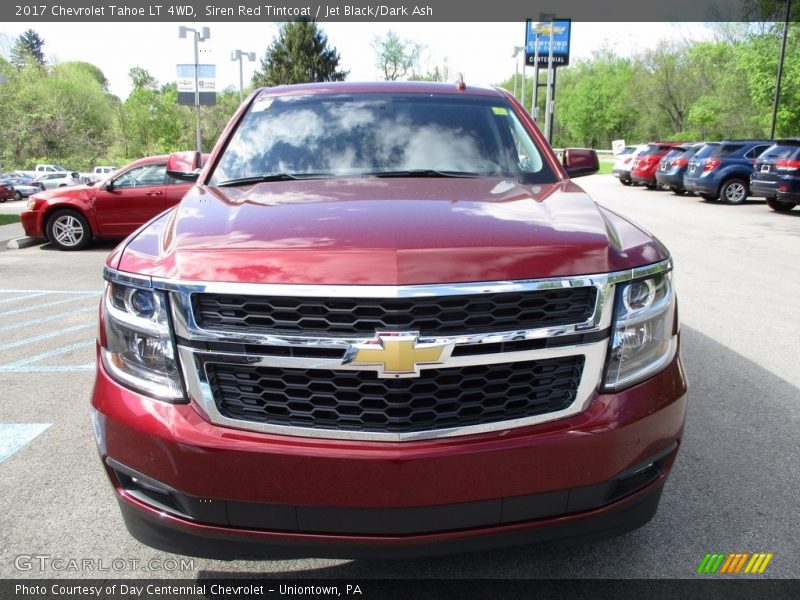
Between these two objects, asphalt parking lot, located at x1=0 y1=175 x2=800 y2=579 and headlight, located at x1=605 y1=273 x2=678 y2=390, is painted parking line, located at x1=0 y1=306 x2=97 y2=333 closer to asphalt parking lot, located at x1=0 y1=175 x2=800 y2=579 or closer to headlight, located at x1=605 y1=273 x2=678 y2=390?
asphalt parking lot, located at x1=0 y1=175 x2=800 y2=579

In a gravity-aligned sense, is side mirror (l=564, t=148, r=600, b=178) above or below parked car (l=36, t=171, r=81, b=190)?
above

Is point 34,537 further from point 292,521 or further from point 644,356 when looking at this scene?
point 644,356

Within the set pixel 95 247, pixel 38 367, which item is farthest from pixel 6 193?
pixel 38 367

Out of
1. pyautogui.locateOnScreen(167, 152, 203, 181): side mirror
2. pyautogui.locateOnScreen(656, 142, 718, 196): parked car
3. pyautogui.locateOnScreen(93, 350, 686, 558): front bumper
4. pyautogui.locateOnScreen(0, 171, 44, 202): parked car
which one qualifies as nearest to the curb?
pyautogui.locateOnScreen(167, 152, 203, 181): side mirror

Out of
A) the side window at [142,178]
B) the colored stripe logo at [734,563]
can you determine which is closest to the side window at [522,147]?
the colored stripe logo at [734,563]

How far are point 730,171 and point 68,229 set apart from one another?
1794 cm

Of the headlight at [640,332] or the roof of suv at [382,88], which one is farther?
the roof of suv at [382,88]

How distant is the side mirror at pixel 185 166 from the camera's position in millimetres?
4061

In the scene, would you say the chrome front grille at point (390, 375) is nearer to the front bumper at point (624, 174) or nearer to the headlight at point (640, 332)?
the headlight at point (640, 332)

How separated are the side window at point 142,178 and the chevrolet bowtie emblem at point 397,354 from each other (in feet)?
38.0

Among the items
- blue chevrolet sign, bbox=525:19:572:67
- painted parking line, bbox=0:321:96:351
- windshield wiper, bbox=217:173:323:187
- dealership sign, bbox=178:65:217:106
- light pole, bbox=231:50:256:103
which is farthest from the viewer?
blue chevrolet sign, bbox=525:19:572:67

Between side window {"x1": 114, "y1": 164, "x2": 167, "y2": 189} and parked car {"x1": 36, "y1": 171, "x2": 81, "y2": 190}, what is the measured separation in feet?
102

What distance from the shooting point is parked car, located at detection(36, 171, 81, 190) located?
133 ft

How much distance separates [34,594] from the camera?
8.29 ft
